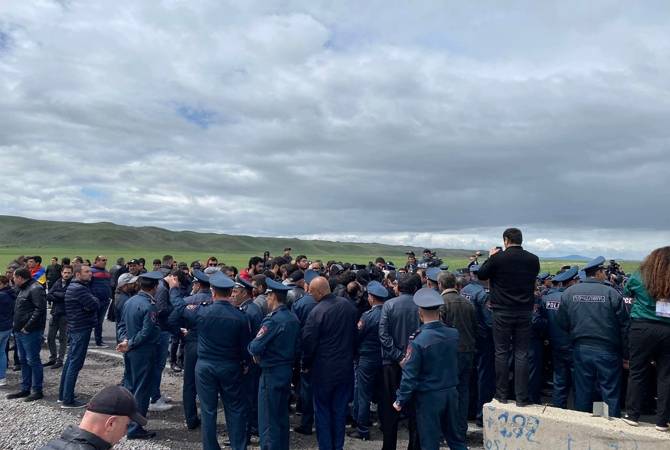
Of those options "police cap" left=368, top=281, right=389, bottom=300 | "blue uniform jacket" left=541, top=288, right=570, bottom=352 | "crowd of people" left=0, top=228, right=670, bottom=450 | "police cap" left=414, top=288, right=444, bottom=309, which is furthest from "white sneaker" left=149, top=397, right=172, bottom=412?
"blue uniform jacket" left=541, top=288, right=570, bottom=352

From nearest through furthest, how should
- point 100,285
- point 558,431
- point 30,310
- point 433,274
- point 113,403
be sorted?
point 113,403 → point 558,431 → point 433,274 → point 30,310 → point 100,285

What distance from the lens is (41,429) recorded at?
266 inches

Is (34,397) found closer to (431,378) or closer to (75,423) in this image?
(75,423)

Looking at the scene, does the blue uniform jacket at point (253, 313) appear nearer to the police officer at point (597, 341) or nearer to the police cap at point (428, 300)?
the police cap at point (428, 300)

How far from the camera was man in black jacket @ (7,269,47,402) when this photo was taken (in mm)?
7914

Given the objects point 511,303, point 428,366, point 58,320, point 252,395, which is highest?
point 511,303

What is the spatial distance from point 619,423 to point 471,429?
246 centimetres

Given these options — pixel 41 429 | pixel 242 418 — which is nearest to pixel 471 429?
pixel 242 418

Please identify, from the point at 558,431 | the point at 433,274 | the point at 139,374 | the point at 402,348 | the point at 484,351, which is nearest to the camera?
the point at 558,431

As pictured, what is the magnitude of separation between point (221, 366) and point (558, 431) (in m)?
3.84

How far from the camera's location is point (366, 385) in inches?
262

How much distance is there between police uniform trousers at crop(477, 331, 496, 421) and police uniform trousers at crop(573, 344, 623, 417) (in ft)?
4.72

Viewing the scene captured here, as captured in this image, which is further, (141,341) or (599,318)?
(141,341)

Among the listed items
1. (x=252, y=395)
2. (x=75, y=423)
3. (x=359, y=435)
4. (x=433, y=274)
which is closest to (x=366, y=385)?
(x=359, y=435)
